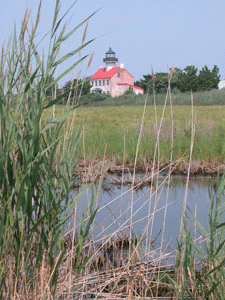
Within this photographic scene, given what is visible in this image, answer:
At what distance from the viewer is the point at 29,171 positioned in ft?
5.79

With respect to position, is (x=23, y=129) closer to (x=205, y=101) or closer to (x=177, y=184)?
(x=177, y=184)

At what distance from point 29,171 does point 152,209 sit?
2.73 meters

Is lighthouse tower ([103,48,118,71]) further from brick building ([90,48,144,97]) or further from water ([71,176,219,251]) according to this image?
water ([71,176,219,251])

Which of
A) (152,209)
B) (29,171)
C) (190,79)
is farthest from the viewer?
(190,79)

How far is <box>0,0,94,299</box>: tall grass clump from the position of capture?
1771 millimetres

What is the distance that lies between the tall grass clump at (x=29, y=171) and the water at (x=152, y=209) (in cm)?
79

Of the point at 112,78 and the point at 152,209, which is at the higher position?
the point at 112,78

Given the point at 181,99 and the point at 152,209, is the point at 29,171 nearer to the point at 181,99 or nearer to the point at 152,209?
the point at 152,209

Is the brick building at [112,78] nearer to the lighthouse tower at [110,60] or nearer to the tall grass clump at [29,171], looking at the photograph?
the lighthouse tower at [110,60]

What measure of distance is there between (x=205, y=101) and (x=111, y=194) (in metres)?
19.8

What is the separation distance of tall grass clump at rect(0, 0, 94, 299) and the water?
789 mm

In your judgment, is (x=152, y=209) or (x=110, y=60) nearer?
(x=152, y=209)

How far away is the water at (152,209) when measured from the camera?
131 inches

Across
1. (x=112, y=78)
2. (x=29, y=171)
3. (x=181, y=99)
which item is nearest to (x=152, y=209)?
(x=29, y=171)
